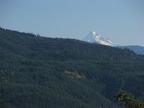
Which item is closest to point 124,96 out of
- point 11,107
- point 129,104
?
point 129,104

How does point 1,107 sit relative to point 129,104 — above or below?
below

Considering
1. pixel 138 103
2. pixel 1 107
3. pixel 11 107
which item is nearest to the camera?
pixel 138 103

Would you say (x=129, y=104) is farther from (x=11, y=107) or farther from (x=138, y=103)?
(x=11, y=107)

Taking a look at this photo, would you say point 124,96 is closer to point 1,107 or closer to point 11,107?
Answer: point 1,107

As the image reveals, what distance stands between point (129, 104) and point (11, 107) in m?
124

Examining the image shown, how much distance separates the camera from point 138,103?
76250mm

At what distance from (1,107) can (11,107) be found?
208ft

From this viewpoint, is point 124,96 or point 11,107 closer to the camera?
point 124,96

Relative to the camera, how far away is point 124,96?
79.4 m

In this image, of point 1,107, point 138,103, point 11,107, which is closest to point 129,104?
point 138,103

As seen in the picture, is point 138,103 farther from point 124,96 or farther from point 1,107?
→ point 1,107

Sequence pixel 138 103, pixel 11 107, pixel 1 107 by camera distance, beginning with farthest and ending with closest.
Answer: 1. pixel 11 107
2. pixel 1 107
3. pixel 138 103

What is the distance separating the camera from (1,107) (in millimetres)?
133875

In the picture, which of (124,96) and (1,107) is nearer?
(124,96)
